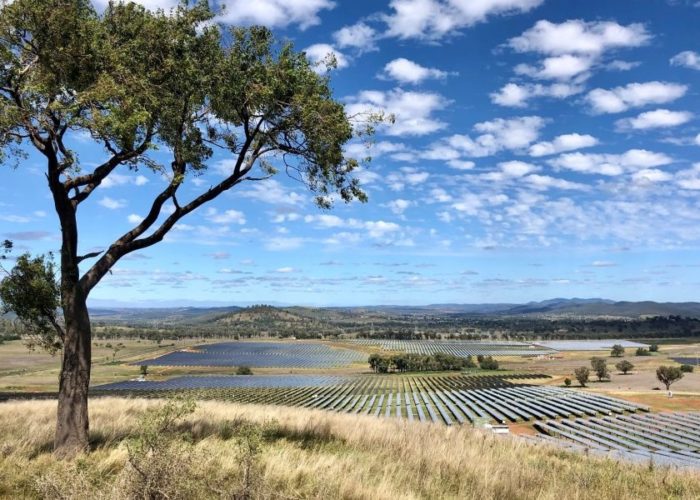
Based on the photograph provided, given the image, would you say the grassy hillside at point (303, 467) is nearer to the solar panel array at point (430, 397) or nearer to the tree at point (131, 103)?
the tree at point (131, 103)

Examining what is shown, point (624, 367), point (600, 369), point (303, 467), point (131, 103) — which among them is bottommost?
point (624, 367)

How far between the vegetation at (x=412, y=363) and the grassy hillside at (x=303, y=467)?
17808 centimetres

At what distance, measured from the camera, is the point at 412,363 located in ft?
618

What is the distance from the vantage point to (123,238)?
11.9m

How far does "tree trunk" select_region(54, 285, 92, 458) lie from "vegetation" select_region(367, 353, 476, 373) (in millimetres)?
182127

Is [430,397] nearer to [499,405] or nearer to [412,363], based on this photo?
[499,405]

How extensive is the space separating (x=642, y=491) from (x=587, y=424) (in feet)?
254

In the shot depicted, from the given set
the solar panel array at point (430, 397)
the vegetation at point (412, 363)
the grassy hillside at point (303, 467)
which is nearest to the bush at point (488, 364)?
the vegetation at point (412, 363)

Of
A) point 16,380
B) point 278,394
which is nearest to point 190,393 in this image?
point 278,394

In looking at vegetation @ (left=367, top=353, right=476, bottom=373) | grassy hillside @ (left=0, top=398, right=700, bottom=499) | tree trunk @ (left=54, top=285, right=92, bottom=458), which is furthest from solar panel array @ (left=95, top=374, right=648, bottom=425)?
tree trunk @ (left=54, top=285, right=92, bottom=458)

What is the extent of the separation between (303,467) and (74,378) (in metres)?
5.89

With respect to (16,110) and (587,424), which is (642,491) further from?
(587,424)

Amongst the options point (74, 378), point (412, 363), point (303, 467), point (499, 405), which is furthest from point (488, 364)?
point (303, 467)

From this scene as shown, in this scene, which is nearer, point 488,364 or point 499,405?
point 499,405
